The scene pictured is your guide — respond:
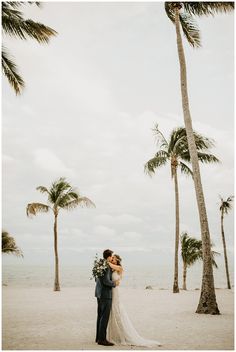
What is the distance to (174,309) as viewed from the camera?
1185cm

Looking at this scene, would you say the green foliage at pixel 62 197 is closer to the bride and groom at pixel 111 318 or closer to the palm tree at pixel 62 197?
the palm tree at pixel 62 197

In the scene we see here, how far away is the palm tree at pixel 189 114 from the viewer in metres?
10.6

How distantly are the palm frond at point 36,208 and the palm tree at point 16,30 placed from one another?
10.9 metres

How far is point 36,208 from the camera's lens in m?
21.5

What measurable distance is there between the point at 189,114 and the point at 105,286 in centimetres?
757

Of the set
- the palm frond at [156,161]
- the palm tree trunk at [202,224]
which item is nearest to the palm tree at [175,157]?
the palm frond at [156,161]

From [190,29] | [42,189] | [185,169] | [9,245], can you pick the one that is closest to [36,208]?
[42,189]

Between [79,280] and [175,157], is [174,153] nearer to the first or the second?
[175,157]

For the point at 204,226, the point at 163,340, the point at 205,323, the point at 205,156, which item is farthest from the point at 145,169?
the point at 163,340

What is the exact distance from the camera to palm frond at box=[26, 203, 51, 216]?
21.0m

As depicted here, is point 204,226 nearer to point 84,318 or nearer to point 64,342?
point 84,318

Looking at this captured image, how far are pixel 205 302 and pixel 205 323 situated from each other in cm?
181

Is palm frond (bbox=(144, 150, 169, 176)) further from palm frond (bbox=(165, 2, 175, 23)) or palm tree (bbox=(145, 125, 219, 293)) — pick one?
palm frond (bbox=(165, 2, 175, 23))

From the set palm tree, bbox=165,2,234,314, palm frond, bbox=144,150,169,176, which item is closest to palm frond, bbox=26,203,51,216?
palm frond, bbox=144,150,169,176
